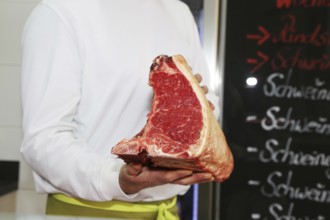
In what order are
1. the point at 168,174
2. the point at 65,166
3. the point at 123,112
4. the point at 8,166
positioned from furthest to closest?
1. the point at 8,166
2. the point at 123,112
3. the point at 65,166
4. the point at 168,174

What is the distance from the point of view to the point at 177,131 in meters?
0.78

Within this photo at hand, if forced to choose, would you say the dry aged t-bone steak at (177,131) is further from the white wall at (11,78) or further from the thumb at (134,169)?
the white wall at (11,78)

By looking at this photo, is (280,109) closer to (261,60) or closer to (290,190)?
(261,60)

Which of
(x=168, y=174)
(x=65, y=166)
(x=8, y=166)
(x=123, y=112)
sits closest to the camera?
(x=168, y=174)

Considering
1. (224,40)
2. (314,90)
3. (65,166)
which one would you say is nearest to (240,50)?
(224,40)

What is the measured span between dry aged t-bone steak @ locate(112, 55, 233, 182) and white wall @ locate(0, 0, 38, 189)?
1174 millimetres

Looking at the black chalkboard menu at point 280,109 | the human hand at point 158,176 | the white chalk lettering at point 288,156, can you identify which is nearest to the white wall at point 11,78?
the black chalkboard menu at point 280,109

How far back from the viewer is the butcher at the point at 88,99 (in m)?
0.95

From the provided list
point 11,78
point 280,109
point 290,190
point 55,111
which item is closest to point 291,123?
point 280,109

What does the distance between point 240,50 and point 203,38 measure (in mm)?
140

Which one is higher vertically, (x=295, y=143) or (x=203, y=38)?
(x=203, y=38)

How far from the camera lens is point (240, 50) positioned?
1.92m

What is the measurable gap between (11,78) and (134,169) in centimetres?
120

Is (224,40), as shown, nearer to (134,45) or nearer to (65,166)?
(134,45)
